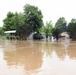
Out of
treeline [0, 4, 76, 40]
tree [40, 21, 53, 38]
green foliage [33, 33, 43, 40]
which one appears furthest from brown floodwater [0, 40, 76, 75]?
tree [40, 21, 53, 38]

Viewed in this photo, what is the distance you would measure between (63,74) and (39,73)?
2.79 feet

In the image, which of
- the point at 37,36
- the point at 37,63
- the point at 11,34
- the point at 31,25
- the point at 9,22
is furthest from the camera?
the point at 9,22

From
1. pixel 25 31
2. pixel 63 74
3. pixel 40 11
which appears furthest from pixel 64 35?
pixel 63 74

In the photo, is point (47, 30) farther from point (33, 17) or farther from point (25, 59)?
point (25, 59)

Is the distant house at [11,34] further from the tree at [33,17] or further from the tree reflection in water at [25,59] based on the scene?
the tree reflection in water at [25,59]

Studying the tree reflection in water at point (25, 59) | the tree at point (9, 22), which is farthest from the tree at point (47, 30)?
the tree reflection in water at point (25, 59)

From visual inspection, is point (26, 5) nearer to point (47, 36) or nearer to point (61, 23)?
point (47, 36)

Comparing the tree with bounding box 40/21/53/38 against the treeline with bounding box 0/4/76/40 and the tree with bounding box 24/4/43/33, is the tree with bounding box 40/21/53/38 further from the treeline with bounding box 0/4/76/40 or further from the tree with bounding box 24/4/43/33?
the tree with bounding box 24/4/43/33

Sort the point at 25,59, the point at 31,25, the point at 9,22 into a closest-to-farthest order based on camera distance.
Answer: the point at 25,59 → the point at 31,25 → the point at 9,22

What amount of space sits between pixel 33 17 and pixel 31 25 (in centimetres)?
208

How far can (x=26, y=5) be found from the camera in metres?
53.1

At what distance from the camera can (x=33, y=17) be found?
51625 millimetres

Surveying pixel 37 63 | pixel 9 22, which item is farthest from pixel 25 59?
pixel 9 22

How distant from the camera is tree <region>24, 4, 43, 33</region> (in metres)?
51.6
